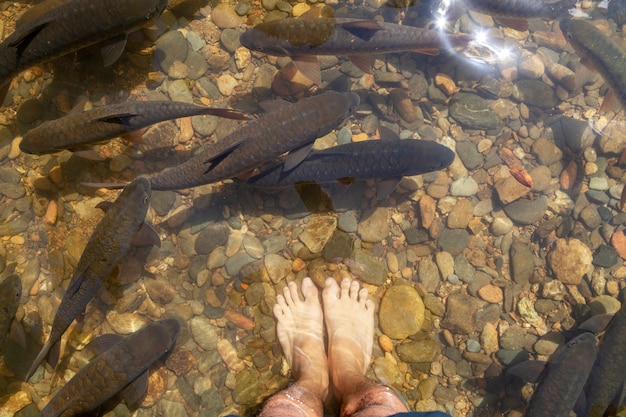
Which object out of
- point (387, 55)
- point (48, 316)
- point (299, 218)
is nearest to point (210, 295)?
point (299, 218)

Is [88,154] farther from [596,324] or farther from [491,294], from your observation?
[596,324]

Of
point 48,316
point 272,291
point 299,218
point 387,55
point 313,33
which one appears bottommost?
point 48,316

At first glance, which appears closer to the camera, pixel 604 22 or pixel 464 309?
pixel 464 309

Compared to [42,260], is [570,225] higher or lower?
higher

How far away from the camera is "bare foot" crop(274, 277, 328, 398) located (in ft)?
16.3

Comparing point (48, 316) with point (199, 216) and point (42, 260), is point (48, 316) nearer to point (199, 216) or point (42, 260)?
point (42, 260)

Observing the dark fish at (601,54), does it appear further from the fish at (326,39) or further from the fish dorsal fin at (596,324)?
the fish dorsal fin at (596,324)

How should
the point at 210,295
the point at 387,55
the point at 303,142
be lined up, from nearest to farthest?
the point at 303,142
the point at 210,295
the point at 387,55

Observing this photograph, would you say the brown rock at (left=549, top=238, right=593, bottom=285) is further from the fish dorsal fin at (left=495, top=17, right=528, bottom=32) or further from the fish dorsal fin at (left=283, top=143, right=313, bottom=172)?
the fish dorsal fin at (left=283, top=143, right=313, bottom=172)

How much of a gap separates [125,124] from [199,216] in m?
1.36

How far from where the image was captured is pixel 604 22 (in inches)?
239

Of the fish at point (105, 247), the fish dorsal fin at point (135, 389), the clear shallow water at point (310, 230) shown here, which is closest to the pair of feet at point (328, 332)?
the clear shallow water at point (310, 230)

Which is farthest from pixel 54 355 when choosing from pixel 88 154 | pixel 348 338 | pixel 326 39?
pixel 326 39

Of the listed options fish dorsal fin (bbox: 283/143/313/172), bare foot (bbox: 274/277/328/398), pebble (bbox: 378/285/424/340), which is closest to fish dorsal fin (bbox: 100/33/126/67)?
fish dorsal fin (bbox: 283/143/313/172)
